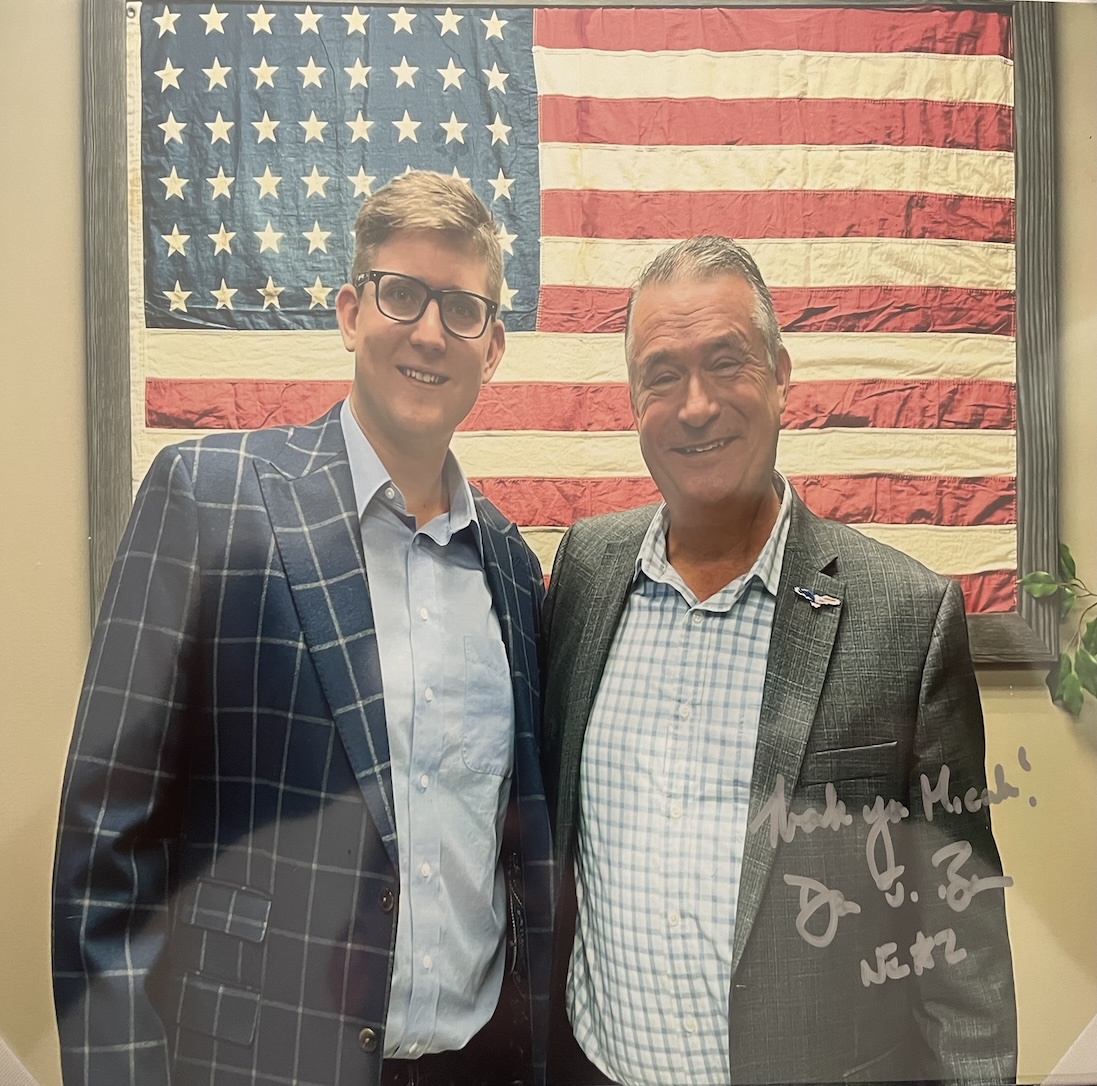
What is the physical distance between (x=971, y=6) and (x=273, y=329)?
28.6 inches

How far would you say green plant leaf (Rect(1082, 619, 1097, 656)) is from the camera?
92 centimetres

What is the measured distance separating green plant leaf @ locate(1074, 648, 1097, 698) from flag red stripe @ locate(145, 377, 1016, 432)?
23 centimetres

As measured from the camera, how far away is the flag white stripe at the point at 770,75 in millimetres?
894

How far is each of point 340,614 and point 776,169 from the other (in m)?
0.57

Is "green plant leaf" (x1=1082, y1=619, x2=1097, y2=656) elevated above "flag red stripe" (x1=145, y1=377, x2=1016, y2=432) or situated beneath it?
situated beneath

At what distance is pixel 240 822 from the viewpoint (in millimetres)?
851

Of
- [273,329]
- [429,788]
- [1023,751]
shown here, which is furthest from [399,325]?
[1023,751]

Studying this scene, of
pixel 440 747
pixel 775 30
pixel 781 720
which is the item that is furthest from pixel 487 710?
pixel 775 30

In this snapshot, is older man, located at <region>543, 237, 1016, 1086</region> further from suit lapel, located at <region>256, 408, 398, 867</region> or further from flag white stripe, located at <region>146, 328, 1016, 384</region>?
suit lapel, located at <region>256, 408, 398, 867</region>

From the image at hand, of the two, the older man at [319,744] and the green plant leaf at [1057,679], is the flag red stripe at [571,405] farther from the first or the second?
the green plant leaf at [1057,679]

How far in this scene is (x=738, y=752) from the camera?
2.85ft

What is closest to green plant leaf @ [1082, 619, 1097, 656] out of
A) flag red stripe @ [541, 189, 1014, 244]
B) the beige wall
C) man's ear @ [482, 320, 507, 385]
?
flag red stripe @ [541, 189, 1014, 244]

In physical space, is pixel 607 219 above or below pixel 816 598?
above

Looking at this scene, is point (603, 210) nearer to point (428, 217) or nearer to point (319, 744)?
point (428, 217)
